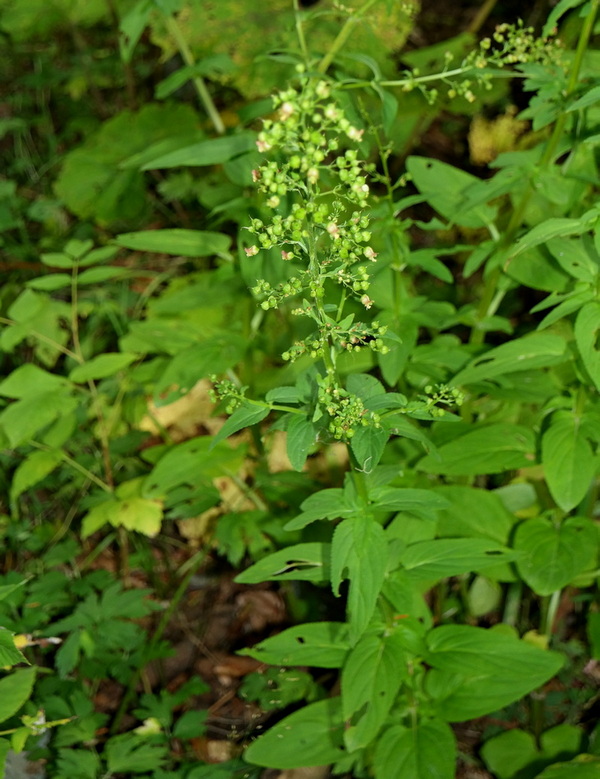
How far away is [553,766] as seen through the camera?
2207 mm

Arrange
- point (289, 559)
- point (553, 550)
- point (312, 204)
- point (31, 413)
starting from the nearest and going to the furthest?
point (312, 204)
point (289, 559)
point (553, 550)
point (31, 413)

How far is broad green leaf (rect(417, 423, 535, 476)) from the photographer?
221 cm

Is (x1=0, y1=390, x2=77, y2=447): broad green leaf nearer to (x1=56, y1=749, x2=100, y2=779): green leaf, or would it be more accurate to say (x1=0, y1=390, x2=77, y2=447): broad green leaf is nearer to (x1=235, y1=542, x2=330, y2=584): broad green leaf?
(x1=56, y1=749, x2=100, y2=779): green leaf

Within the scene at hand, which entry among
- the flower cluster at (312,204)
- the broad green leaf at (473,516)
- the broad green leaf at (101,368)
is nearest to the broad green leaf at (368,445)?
the flower cluster at (312,204)

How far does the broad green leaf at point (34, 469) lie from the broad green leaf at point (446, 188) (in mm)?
1687

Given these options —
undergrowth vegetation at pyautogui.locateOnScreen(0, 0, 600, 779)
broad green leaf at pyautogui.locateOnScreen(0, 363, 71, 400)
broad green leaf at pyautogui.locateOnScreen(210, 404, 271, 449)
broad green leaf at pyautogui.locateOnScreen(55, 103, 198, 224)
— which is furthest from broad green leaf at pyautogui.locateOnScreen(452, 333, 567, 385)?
broad green leaf at pyautogui.locateOnScreen(55, 103, 198, 224)

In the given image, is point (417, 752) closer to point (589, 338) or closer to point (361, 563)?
point (361, 563)

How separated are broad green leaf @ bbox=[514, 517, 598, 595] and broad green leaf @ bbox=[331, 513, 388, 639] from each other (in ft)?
2.06

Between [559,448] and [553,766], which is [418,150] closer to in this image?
[559,448]

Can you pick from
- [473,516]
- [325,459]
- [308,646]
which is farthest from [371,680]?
[325,459]

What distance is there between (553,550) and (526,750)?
72 centimetres

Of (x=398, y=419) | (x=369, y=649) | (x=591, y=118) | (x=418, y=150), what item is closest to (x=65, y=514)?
(x=369, y=649)

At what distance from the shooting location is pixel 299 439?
1.55m

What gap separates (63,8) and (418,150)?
2.37 meters
